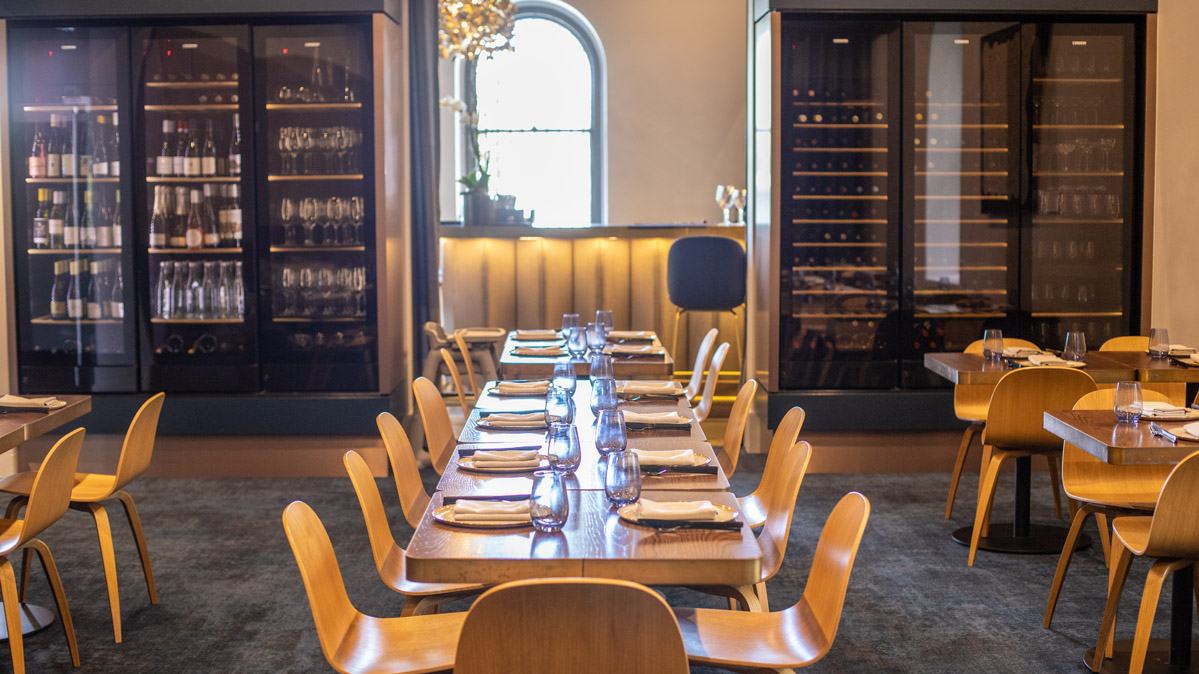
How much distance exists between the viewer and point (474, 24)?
7086 millimetres

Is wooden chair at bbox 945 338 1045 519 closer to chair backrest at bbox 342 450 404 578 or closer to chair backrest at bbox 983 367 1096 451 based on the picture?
chair backrest at bbox 983 367 1096 451

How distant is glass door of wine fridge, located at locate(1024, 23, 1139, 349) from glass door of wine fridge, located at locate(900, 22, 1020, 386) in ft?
0.42

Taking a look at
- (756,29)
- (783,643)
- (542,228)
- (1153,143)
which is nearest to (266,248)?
(542,228)

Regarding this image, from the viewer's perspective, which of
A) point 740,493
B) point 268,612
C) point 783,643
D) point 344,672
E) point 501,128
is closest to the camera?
point 344,672

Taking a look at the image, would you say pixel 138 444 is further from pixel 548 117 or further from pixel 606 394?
pixel 548 117

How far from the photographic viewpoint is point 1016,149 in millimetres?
5832

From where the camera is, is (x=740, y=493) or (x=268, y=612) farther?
(x=740, y=493)

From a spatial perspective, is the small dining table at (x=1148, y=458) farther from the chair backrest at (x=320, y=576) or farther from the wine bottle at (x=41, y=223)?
the wine bottle at (x=41, y=223)

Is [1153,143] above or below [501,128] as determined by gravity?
below

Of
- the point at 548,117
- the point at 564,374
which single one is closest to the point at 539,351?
the point at 564,374

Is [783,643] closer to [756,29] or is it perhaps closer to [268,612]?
[268,612]

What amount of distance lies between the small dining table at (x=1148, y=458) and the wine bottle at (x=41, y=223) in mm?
5182

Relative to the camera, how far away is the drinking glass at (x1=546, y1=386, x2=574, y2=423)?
2.78m

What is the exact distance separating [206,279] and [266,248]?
0.42 meters
